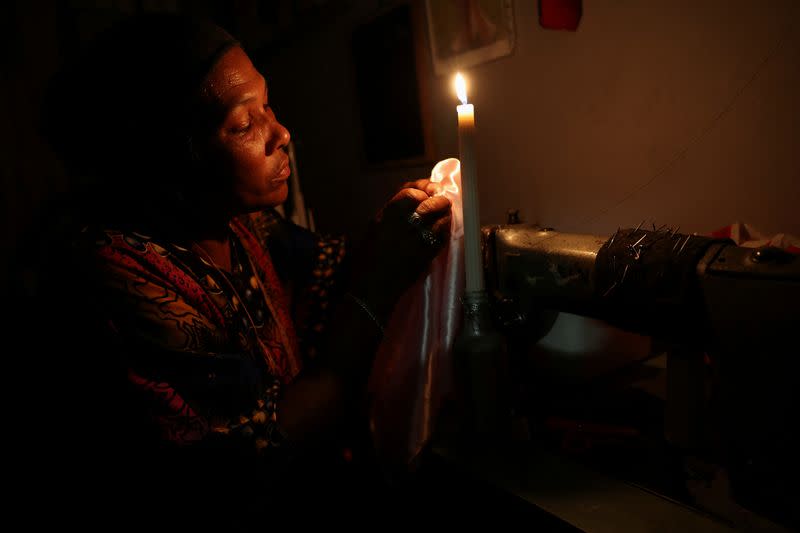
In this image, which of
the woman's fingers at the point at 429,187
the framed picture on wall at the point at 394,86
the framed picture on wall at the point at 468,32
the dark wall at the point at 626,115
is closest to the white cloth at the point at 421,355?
the woman's fingers at the point at 429,187

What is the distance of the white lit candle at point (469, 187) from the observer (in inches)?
27.4

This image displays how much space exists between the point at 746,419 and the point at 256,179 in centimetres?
80

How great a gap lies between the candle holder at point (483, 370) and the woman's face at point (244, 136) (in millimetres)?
415

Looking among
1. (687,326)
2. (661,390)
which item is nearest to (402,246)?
(687,326)

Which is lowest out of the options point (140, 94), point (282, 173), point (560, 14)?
point (282, 173)

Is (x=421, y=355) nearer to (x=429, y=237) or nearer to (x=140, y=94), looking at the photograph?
(x=429, y=237)

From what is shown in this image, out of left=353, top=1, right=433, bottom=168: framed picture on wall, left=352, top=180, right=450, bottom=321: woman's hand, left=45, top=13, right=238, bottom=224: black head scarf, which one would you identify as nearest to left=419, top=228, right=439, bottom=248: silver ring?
left=352, top=180, right=450, bottom=321: woman's hand

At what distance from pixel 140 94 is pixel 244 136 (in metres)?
0.17

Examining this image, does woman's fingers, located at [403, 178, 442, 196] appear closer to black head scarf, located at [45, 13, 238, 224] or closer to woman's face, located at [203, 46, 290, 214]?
woman's face, located at [203, 46, 290, 214]

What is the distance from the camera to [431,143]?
1.55 m

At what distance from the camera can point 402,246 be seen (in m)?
0.84

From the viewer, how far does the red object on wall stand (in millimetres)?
1074

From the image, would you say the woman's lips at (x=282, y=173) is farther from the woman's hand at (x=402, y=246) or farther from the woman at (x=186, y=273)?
the woman's hand at (x=402, y=246)

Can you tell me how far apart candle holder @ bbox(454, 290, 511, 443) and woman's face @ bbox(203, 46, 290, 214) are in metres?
0.41
